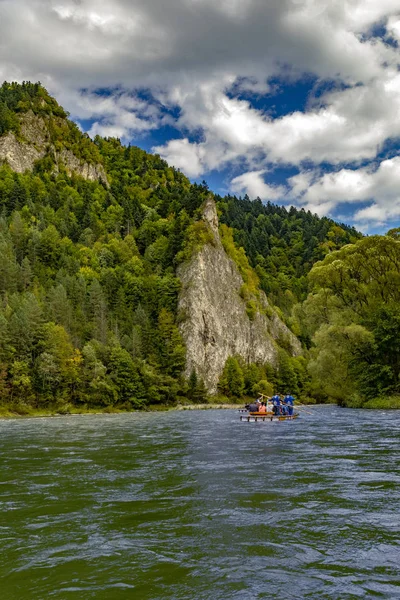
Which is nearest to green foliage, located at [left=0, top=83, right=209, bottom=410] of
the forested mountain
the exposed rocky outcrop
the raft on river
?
the forested mountain

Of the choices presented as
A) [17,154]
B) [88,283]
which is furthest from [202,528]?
[17,154]

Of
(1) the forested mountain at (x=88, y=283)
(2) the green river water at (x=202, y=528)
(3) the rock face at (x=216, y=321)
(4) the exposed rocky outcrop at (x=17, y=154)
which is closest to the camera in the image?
(2) the green river water at (x=202, y=528)

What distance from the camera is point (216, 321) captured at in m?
139

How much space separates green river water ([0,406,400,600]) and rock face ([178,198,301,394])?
345 ft

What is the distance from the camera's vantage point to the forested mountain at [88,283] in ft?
286

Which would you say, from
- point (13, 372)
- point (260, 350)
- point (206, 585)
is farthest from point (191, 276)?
point (206, 585)

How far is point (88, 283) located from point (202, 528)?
406ft

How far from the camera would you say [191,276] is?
140 m

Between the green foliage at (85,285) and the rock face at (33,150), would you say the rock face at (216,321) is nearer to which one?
Result: the green foliage at (85,285)

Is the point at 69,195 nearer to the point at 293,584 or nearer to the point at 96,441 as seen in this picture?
the point at 96,441

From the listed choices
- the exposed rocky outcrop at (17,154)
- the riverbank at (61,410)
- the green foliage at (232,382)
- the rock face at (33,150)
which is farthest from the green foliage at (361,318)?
the rock face at (33,150)

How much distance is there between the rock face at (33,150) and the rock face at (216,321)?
6500 centimetres

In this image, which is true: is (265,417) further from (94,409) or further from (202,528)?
(94,409)

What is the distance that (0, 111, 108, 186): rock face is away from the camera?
17825 cm
